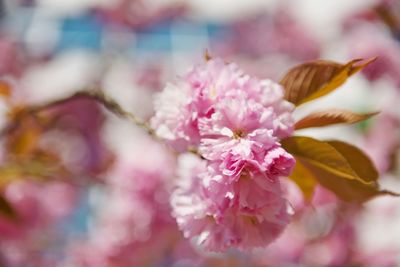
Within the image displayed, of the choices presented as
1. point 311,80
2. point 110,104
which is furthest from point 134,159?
point 311,80

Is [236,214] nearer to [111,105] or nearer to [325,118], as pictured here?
[325,118]

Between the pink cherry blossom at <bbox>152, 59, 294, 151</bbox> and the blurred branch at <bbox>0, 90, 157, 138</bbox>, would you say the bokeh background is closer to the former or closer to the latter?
the blurred branch at <bbox>0, 90, 157, 138</bbox>

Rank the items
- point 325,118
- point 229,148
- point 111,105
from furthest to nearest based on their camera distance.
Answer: point 111,105, point 325,118, point 229,148

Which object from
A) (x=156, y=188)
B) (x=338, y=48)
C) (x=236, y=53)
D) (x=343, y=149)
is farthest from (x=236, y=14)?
(x=343, y=149)

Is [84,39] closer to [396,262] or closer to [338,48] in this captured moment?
[338,48]

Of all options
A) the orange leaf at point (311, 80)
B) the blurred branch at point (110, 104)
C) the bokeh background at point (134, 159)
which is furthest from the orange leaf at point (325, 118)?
the bokeh background at point (134, 159)

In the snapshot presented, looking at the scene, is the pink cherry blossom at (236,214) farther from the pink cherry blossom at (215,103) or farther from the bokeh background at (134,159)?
the bokeh background at (134,159)
